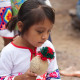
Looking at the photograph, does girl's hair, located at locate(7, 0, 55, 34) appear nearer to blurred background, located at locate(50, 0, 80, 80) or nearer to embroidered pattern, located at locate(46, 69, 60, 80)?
embroidered pattern, located at locate(46, 69, 60, 80)

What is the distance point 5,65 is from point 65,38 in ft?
16.9

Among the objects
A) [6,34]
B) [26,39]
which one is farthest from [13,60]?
[6,34]

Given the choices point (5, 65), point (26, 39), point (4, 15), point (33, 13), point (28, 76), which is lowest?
point (28, 76)

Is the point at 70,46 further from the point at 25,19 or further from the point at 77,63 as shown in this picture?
the point at 25,19

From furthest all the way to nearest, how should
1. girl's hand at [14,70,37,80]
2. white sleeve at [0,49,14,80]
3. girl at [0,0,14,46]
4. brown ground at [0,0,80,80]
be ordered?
brown ground at [0,0,80,80] → girl at [0,0,14,46] → white sleeve at [0,49,14,80] → girl's hand at [14,70,37,80]

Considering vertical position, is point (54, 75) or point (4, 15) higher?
point (4, 15)

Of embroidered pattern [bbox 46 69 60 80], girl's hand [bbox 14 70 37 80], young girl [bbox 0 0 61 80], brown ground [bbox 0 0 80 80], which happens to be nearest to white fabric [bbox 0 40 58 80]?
young girl [bbox 0 0 61 80]

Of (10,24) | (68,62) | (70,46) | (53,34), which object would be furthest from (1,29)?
(53,34)

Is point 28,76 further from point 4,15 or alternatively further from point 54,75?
point 4,15

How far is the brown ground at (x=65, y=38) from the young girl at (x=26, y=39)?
1.68ft

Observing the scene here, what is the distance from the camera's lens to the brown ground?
4512mm

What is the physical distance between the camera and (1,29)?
249 cm

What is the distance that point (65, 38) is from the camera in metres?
6.86

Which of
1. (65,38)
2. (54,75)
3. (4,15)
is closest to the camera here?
(54,75)
